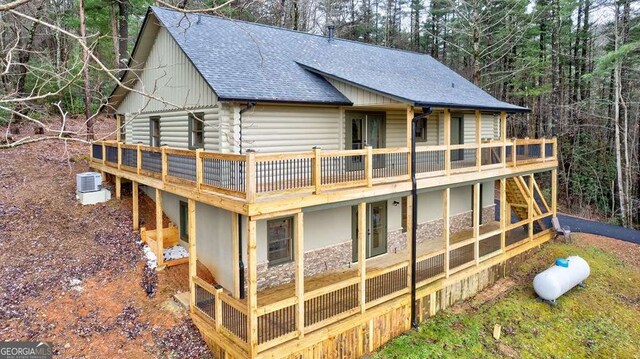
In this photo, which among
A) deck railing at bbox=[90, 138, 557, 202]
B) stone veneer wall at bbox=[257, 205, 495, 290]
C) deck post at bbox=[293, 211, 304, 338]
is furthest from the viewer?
stone veneer wall at bbox=[257, 205, 495, 290]

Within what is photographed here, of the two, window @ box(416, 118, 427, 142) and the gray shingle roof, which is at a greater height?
the gray shingle roof

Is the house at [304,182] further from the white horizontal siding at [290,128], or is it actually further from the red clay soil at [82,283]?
the red clay soil at [82,283]

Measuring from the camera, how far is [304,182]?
8656 mm

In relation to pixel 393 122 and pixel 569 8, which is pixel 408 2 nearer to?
pixel 569 8

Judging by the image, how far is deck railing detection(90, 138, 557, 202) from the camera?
8.09m

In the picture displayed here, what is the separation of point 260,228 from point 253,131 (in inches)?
104

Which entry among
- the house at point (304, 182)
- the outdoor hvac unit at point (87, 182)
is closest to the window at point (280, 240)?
the house at point (304, 182)

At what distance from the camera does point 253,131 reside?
1084cm

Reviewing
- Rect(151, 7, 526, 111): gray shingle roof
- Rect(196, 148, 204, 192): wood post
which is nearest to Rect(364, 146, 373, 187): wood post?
Rect(151, 7, 526, 111): gray shingle roof

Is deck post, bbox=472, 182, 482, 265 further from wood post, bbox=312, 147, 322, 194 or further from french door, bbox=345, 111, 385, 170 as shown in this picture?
wood post, bbox=312, 147, 322, 194

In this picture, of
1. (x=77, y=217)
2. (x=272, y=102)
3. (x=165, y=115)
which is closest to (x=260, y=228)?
(x=272, y=102)

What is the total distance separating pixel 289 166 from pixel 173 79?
266 inches

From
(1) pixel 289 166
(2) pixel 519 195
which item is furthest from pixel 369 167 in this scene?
(2) pixel 519 195

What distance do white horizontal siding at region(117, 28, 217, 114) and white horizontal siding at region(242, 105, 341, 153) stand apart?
1294 mm
